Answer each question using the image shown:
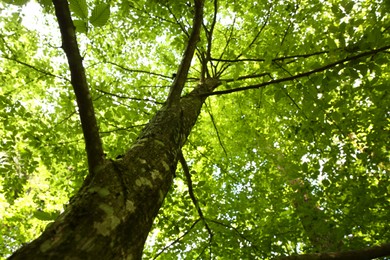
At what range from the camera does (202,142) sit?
6.44m

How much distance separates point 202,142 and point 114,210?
5.25m

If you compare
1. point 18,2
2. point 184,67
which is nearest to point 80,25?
point 18,2

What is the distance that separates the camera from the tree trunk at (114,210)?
960 millimetres

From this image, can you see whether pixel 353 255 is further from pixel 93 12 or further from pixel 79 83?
pixel 93 12

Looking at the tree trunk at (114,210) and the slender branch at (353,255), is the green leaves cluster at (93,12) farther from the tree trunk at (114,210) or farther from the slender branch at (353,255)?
the slender branch at (353,255)

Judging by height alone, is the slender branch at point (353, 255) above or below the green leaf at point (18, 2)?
below

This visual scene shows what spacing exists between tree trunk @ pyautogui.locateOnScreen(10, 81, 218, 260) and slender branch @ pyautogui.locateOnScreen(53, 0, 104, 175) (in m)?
0.09

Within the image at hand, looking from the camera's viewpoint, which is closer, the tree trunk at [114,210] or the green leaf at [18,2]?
the tree trunk at [114,210]

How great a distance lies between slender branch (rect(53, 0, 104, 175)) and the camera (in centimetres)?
121

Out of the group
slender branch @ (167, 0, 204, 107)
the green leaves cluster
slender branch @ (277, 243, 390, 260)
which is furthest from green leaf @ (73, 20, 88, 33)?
slender branch @ (277, 243, 390, 260)

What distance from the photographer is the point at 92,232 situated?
1052mm

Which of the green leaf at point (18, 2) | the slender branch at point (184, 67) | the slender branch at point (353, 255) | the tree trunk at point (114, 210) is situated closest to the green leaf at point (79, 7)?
the green leaf at point (18, 2)

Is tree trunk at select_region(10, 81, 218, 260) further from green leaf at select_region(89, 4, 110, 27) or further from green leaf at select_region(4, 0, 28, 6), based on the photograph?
green leaf at select_region(4, 0, 28, 6)

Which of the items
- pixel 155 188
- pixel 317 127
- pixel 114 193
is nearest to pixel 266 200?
pixel 317 127
